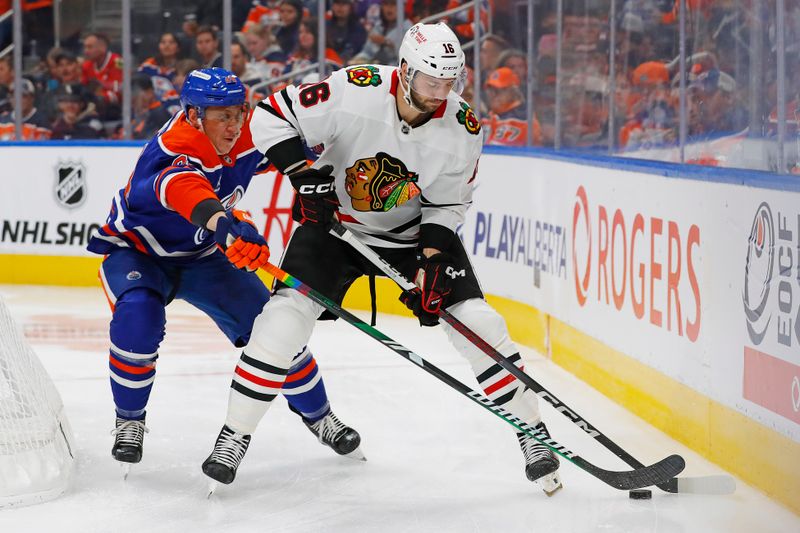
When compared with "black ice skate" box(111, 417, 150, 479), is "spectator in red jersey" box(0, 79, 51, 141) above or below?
above

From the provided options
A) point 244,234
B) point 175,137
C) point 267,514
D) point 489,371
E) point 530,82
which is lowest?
point 267,514

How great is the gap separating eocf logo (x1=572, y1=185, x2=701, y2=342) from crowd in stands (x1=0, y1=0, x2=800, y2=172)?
0.32 m

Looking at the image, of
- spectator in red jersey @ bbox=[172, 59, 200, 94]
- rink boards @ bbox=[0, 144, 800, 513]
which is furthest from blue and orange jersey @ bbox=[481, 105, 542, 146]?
spectator in red jersey @ bbox=[172, 59, 200, 94]

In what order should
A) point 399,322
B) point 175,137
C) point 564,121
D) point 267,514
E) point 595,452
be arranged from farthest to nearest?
point 399,322 < point 564,121 < point 595,452 < point 175,137 < point 267,514

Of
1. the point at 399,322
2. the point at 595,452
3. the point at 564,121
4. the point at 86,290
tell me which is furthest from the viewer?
the point at 86,290

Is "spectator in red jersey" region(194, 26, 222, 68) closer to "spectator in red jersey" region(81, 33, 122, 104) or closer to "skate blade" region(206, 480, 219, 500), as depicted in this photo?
"spectator in red jersey" region(81, 33, 122, 104)

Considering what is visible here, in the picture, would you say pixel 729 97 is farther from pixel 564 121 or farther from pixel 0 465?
pixel 0 465

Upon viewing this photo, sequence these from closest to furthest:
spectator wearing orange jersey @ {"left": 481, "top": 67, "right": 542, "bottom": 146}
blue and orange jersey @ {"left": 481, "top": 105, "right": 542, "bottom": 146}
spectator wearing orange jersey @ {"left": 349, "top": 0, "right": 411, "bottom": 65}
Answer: blue and orange jersey @ {"left": 481, "top": 105, "right": 542, "bottom": 146} < spectator wearing orange jersey @ {"left": 481, "top": 67, "right": 542, "bottom": 146} < spectator wearing orange jersey @ {"left": 349, "top": 0, "right": 411, "bottom": 65}

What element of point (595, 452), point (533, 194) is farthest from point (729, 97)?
point (533, 194)

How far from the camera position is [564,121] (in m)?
5.33

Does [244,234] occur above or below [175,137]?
below

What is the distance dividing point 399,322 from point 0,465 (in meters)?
3.03

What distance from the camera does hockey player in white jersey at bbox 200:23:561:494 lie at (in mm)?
2883

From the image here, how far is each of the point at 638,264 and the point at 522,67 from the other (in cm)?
234
